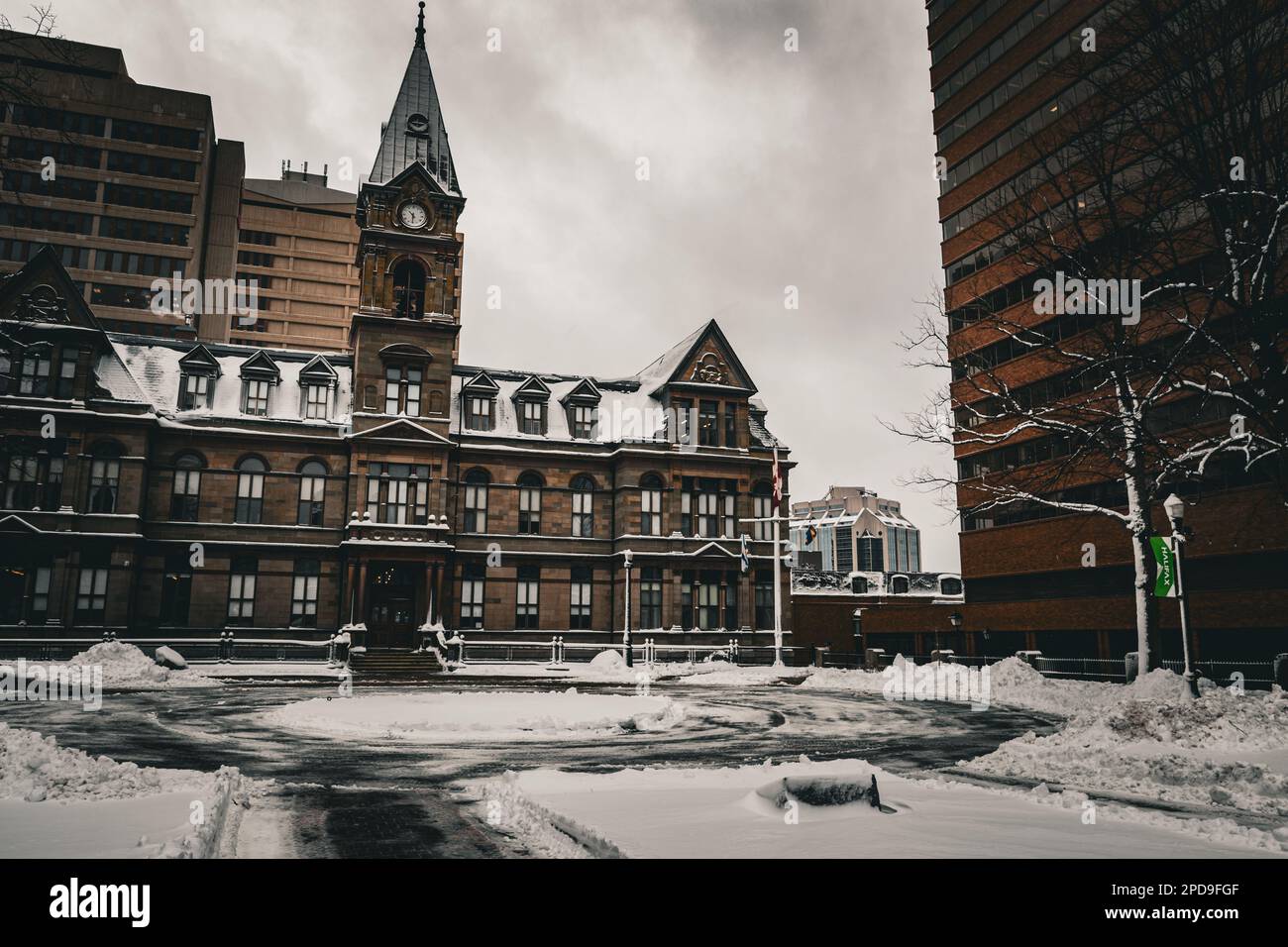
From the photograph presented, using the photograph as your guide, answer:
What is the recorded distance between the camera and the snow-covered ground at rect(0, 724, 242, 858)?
6.00 meters

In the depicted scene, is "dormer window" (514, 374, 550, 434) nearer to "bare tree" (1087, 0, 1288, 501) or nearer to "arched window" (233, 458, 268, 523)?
"arched window" (233, 458, 268, 523)

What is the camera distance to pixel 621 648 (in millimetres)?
41125

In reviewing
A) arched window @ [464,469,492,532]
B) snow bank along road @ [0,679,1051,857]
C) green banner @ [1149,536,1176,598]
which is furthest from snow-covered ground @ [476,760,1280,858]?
arched window @ [464,469,492,532]

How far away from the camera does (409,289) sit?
137ft

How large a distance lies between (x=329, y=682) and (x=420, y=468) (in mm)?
13292

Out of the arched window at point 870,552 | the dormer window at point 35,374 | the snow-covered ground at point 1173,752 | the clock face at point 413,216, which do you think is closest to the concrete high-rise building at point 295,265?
the clock face at point 413,216

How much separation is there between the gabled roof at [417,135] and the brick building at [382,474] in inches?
4.5

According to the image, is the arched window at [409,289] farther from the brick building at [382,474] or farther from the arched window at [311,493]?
the arched window at [311,493]

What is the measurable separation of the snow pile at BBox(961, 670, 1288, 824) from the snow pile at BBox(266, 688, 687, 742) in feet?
24.8

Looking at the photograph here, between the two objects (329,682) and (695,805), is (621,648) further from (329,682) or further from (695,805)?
(695,805)

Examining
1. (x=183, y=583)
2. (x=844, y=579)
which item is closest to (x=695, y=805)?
(x=183, y=583)
